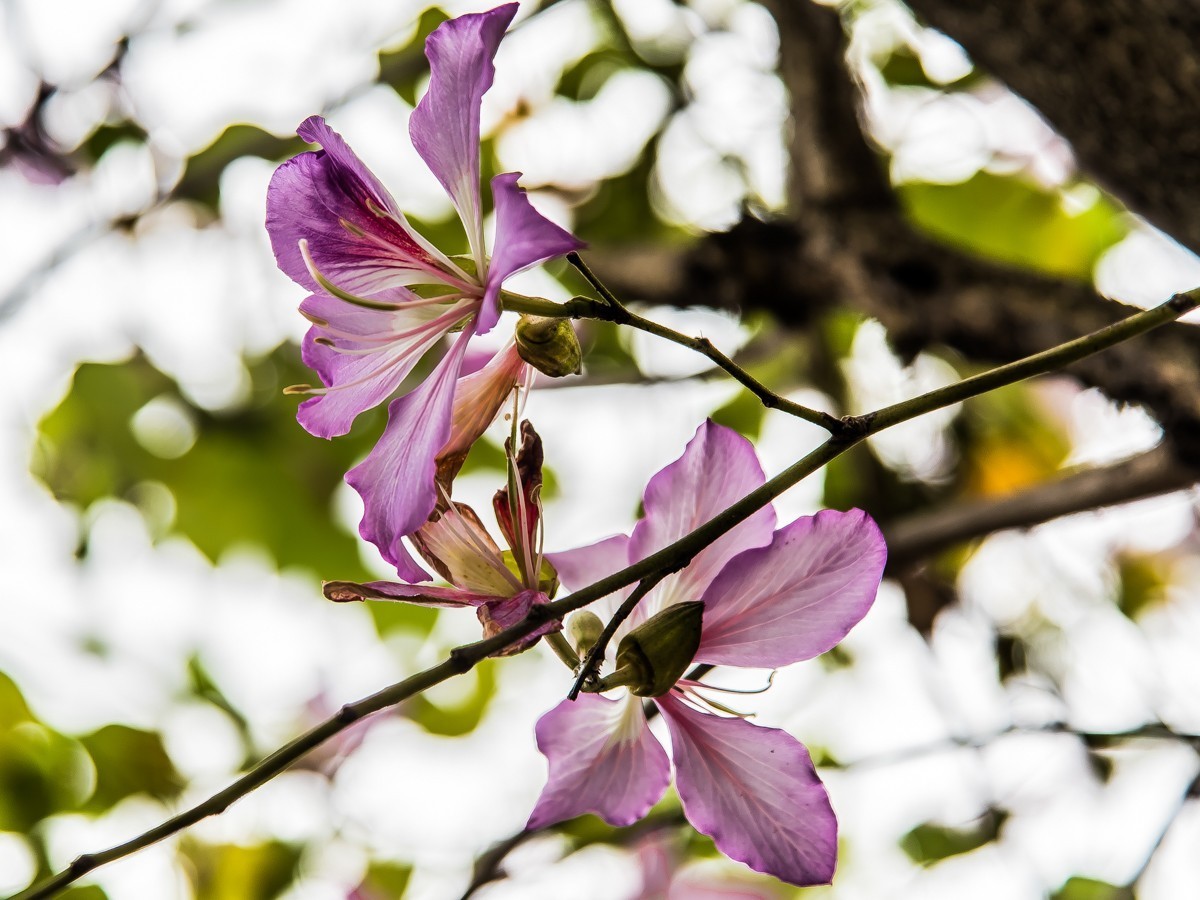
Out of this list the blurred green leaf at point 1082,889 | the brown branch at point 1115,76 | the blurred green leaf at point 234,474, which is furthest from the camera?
the blurred green leaf at point 234,474

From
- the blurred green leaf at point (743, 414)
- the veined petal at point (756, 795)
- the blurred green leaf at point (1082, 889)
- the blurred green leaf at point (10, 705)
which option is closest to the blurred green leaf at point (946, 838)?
the blurred green leaf at point (1082, 889)

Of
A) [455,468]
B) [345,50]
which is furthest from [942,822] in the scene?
[345,50]

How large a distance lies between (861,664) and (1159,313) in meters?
0.91

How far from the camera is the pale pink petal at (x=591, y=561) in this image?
1.49 feet

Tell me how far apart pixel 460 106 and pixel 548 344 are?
3.6 inches

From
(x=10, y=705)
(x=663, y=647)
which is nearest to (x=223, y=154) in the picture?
(x=10, y=705)

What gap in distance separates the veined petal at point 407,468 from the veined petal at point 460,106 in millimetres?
59

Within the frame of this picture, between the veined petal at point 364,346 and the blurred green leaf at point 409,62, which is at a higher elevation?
the veined petal at point 364,346

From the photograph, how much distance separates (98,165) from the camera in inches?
49.6

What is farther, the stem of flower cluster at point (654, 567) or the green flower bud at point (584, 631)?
the green flower bud at point (584, 631)

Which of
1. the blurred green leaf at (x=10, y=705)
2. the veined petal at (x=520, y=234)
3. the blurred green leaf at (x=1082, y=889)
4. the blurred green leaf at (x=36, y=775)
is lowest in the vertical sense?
the blurred green leaf at (x=1082, y=889)

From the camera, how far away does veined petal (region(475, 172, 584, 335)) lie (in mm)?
324

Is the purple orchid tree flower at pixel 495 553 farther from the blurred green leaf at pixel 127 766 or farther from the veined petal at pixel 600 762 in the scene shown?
the blurred green leaf at pixel 127 766

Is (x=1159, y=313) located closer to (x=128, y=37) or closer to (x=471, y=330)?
(x=471, y=330)
